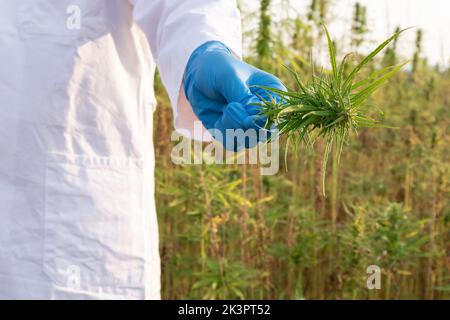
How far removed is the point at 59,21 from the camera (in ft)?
3.77

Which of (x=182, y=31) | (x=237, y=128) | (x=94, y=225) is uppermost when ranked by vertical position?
(x=182, y=31)

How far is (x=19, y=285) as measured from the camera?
1.16 metres

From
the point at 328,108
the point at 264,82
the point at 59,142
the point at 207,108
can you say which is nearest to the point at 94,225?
the point at 59,142

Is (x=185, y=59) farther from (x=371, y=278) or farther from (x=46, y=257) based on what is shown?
(x=371, y=278)

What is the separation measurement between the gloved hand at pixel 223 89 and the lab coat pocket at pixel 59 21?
0.24 metres

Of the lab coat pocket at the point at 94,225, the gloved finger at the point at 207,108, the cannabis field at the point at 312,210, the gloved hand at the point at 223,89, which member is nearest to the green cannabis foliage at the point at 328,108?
the gloved hand at the point at 223,89

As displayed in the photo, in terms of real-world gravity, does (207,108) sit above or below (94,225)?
above

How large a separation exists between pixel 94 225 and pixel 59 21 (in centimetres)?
36

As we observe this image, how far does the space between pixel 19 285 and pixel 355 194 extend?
1290 millimetres

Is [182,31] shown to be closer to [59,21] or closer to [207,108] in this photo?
[207,108]

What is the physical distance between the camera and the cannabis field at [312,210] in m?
1.78

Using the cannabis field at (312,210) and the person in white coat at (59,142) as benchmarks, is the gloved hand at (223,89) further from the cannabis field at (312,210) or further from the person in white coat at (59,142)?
the cannabis field at (312,210)

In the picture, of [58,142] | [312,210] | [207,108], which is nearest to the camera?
[207,108]
